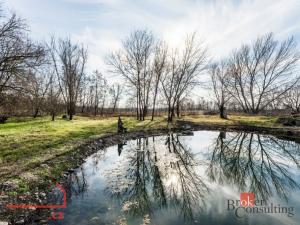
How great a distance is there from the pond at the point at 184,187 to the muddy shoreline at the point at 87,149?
1.41ft

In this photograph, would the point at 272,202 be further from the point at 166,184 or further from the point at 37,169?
the point at 37,169

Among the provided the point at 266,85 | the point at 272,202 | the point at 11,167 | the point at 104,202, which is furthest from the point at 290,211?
the point at 266,85

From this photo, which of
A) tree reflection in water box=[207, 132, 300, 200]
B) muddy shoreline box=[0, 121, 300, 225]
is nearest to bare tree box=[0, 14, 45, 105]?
muddy shoreline box=[0, 121, 300, 225]

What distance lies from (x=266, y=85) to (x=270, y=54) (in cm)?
544

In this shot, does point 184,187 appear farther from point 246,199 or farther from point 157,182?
point 246,199

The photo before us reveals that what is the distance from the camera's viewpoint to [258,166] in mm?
10664

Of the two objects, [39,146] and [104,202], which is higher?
[39,146]

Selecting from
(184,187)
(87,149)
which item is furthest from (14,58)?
(184,187)

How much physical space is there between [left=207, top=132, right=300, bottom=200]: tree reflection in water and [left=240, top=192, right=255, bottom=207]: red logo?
0.27m

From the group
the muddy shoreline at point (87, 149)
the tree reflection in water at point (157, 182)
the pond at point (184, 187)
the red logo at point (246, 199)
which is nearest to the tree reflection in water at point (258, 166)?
the pond at point (184, 187)

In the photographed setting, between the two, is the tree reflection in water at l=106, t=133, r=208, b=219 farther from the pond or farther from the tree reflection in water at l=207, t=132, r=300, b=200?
the tree reflection in water at l=207, t=132, r=300, b=200

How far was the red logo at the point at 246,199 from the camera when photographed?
21.5 ft

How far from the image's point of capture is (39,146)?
11406 millimetres

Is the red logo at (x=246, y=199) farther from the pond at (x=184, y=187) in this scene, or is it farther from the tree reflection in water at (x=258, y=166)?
the tree reflection in water at (x=258, y=166)
